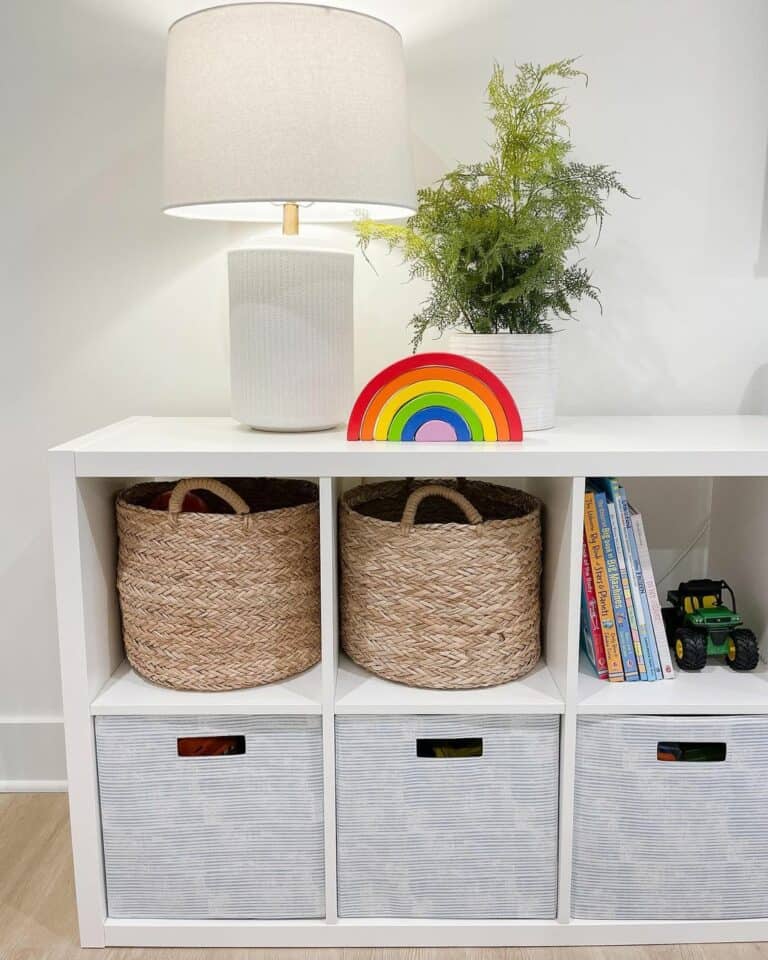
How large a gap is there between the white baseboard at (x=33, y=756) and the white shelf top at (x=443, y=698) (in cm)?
75

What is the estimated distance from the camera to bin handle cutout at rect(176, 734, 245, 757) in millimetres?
1294

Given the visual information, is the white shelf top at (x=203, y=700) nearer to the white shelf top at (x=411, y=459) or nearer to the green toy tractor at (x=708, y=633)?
the white shelf top at (x=411, y=459)

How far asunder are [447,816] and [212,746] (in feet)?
1.19

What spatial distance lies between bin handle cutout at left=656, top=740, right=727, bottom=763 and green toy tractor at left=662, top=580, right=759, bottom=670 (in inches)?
5.1

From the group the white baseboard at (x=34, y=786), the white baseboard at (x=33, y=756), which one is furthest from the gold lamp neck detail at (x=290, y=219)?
the white baseboard at (x=34, y=786)

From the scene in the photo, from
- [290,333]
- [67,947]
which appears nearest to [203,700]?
[67,947]

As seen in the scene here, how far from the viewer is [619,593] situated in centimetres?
135

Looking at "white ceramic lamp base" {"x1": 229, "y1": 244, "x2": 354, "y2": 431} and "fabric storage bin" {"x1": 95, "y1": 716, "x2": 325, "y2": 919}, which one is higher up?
"white ceramic lamp base" {"x1": 229, "y1": 244, "x2": 354, "y2": 431}

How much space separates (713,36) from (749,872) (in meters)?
1.38

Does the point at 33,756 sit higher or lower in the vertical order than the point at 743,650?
lower

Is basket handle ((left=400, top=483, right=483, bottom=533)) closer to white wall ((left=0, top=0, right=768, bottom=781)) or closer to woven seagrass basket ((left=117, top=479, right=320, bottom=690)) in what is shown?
woven seagrass basket ((left=117, top=479, right=320, bottom=690))

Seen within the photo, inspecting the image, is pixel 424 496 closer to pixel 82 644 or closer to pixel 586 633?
pixel 586 633

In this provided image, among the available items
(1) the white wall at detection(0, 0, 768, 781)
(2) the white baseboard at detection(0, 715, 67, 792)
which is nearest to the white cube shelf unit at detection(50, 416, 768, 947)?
(1) the white wall at detection(0, 0, 768, 781)

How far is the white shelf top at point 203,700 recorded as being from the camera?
4.16 feet
